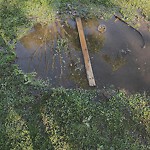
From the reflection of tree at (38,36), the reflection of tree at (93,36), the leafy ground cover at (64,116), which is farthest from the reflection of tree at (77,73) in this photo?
the reflection of tree at (38,36)

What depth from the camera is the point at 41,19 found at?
7.42 m

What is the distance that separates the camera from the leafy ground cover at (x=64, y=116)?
488 cm

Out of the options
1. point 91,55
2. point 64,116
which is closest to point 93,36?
point 91,55

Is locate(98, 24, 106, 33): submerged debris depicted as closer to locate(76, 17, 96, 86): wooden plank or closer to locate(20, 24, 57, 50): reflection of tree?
locate(76, 17, 96, 86): wooden plank

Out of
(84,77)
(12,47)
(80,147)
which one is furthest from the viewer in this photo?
(12,47)

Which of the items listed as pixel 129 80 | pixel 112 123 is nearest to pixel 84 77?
pixel 129 80

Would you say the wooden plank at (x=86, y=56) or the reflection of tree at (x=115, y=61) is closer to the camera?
the wooden plank at (x=86, y=56)

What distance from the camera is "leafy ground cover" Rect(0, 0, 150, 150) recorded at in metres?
4.88

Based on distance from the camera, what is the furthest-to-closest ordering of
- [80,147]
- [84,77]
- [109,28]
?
[109,28], [84,77], [80,147]

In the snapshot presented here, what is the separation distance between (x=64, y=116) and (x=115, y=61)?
2.06 m

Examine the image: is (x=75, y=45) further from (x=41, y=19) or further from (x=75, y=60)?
(x=41, y=19)

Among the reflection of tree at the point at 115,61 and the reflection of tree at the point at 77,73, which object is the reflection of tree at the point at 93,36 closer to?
the reflection of tree at the point at 115,61

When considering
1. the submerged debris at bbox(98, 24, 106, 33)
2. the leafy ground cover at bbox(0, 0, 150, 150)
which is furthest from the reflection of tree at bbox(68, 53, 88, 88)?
the submerged debris at bbox(98, 24, 106, 33)

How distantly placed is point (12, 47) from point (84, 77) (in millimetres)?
1808
